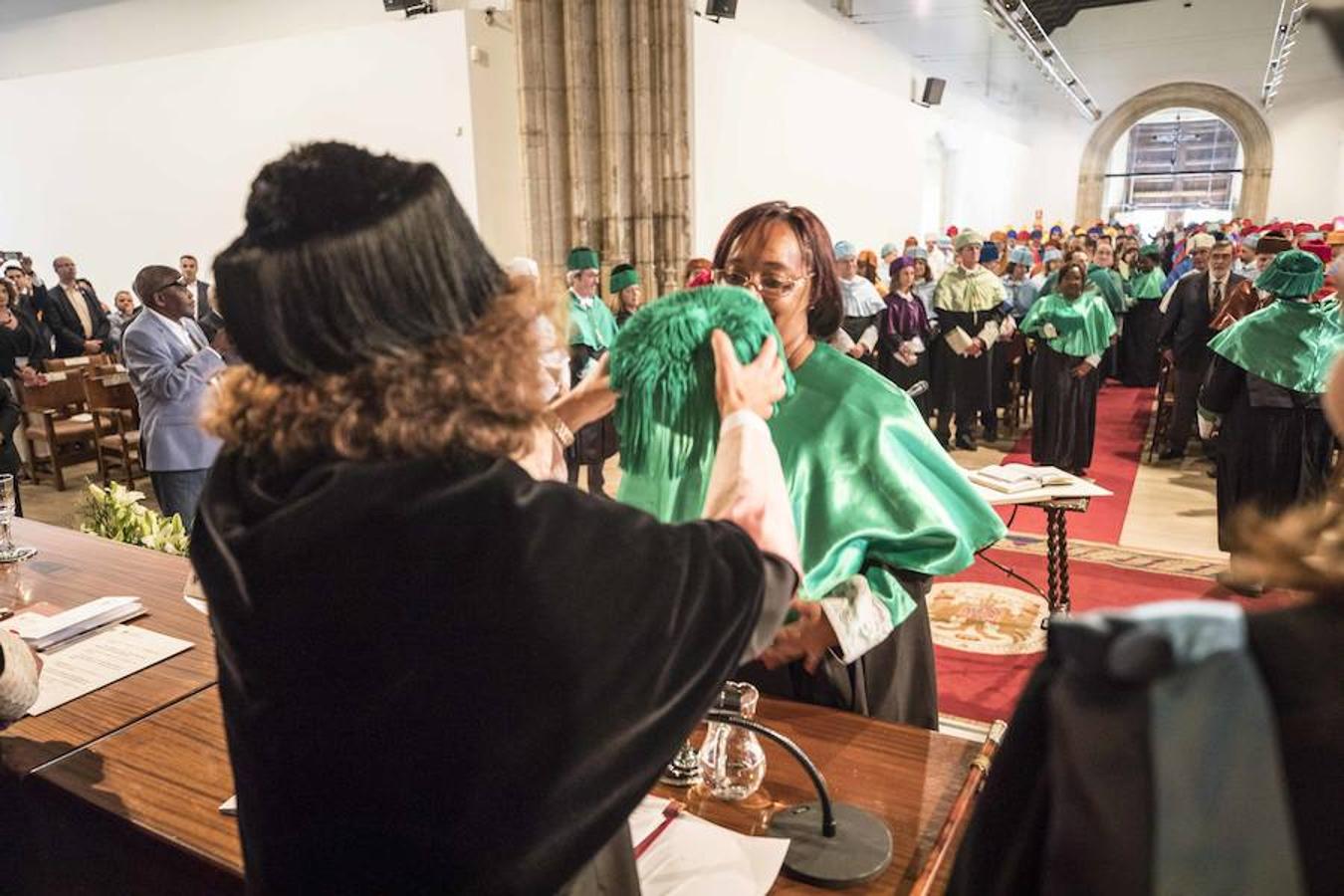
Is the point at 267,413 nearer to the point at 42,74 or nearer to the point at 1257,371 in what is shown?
the point at 1257,371

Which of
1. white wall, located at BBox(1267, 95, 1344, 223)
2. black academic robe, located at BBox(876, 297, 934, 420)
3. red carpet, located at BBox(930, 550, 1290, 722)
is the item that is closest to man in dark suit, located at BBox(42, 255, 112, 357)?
black academic robe, located at BBox(876, 297, 934, 420)

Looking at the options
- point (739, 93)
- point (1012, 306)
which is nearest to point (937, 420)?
point (1012, 306)

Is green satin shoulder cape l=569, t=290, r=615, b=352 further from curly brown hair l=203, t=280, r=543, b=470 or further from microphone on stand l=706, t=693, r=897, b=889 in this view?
curly brown hair l=203, t=280, r=543, b=470

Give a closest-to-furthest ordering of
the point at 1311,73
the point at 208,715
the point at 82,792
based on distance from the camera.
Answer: the point at 82,792
the point at 208,715
the point at 1311,73

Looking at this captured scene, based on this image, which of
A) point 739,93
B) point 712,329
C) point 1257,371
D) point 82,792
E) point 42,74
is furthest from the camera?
point 42,74

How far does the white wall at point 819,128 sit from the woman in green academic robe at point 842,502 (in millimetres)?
6713

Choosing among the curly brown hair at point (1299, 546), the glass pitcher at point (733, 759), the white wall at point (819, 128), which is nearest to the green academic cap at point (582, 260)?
the white wall at point (819, 128)

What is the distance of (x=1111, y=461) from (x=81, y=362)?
8738mm

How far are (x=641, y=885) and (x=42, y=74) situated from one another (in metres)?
11.8

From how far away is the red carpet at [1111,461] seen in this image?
592cm

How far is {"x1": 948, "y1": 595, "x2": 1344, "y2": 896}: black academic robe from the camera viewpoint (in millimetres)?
594

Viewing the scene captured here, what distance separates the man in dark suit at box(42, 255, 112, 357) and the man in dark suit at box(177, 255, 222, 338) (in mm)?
907

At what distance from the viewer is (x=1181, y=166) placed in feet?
87.7

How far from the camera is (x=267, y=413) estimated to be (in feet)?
3.02
